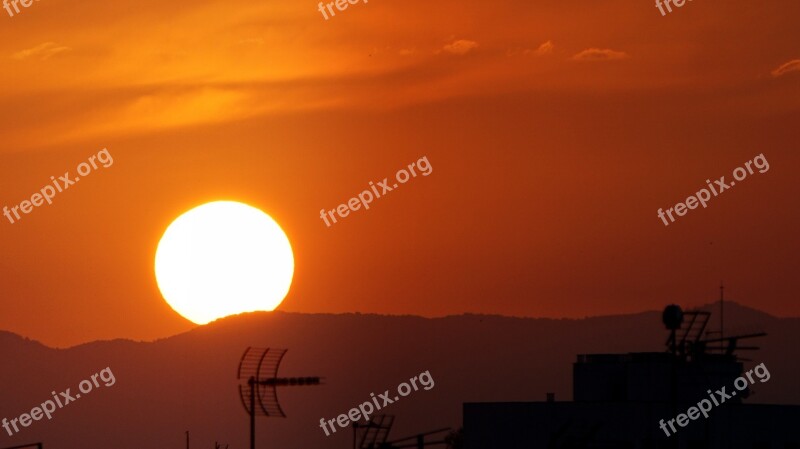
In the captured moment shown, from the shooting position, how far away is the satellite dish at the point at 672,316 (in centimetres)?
8162

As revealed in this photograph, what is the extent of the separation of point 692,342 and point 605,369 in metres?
7.19

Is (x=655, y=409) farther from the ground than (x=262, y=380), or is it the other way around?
(x=262, y=380)

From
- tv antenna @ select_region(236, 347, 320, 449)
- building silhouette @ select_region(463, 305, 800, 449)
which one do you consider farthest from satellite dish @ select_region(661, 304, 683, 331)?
tv antenna @ select_region(236, 347, 320, 449)

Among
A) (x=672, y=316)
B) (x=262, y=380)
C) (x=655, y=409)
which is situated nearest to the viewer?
(x=672, y=316)

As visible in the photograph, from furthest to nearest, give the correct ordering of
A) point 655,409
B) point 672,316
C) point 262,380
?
1. point 655,409
2. point 262,380
3. point 672,316

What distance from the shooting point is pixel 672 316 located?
81875mm

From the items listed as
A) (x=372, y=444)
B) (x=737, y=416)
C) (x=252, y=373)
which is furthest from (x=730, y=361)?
(x=252, y=373)

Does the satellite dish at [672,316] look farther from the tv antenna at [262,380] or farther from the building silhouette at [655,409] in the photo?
the tv antenna at [262,380]

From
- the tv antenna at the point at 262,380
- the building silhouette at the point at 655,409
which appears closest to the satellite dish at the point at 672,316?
the building silhouette at the point at 655,409

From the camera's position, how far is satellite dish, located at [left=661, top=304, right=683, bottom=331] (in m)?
81.6

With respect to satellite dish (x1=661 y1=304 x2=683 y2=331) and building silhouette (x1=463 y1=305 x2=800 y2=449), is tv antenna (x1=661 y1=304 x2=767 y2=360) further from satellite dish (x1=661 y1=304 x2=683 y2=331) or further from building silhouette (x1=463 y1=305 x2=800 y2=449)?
satellite dish (x1=661 y1=304 x2=683 y2=331)

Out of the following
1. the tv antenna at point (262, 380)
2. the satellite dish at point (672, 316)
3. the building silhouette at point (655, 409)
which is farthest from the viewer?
the building silhouette at point (655, 409)

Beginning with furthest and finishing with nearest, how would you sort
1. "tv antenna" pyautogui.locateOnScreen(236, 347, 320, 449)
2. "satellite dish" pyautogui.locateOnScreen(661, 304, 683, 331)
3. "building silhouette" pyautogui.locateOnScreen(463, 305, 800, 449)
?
"building silhouette" pyautogui.locateOnScreen(463, 305, 800, 449)
"tv antenna" pyautogui.locateOnScreen(236, 347, 320, 449)
"satellite dish" pyautogui.locateOnScreen(661, 304, 683, 331)

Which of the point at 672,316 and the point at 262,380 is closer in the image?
the point at 672,316
